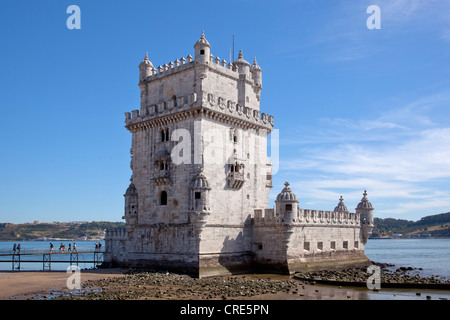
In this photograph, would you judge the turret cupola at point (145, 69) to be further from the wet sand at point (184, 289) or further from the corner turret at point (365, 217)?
the corner turret at point (365, 217)

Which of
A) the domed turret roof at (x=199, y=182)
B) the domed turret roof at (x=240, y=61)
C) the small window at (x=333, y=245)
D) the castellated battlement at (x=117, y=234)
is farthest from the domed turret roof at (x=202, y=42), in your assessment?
the small window at (x=333, y=245)

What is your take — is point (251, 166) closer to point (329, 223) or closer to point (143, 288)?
point (329, 223)

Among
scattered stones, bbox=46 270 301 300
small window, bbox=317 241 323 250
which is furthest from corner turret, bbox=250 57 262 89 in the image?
scattered stones, bbox=46 270 301 300

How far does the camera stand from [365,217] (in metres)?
50.2

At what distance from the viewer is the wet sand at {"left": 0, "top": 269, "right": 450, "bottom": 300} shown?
26.8m

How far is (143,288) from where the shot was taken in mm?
29312

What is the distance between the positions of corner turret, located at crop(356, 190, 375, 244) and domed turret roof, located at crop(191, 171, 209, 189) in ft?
73.3

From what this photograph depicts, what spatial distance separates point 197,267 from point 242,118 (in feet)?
42.2

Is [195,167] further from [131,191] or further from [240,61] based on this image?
[240,61]

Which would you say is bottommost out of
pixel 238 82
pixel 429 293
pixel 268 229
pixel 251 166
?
pixel 429 293

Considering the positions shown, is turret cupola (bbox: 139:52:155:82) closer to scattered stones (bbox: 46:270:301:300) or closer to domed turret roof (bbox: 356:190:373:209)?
scattered stones (bbox: 46:270:301:300)

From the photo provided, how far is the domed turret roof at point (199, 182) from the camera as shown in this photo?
1366 inches

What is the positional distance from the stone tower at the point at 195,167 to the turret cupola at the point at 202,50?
8cm
